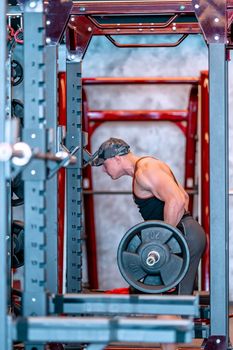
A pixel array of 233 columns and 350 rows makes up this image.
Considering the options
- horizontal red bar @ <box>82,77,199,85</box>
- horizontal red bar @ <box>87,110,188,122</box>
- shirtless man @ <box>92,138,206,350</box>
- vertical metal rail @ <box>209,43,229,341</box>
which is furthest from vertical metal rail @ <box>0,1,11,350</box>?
horizontal red bar @ <box>87,110,188,122</box>

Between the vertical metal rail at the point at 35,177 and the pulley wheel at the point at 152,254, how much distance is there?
3.58ft

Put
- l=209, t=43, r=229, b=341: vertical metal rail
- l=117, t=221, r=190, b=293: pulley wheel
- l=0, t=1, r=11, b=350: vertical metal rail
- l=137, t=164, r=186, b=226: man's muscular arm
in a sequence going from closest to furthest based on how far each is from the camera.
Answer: l=0, t=1, r=11, b=350: vertical metal rail < l=117, t=221, r=190, b=293: pulley wheel < l=209, t=43, r=229, b=341: vertical metal rail < l=137, t=164, r=186, b=226: man's muscular arm

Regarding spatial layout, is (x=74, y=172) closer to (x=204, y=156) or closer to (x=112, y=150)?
(x=112, y=150)

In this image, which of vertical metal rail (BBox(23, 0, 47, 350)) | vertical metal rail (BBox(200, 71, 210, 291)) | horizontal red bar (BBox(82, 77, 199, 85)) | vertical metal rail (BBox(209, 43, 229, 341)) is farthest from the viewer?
horizontal red bar (BBox(82, 77, 199, 85))

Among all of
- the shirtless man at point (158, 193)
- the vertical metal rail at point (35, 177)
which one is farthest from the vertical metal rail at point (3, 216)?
the shirtless man at point (158, 193)

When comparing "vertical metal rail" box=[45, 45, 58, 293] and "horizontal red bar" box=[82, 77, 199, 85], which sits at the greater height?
"horizontal red bar" box=[82, 77, 199, 85]

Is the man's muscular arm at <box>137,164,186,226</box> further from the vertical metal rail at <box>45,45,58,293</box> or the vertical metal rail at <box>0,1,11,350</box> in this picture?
the vertical metal rail at <box>0,1,11,350</box>

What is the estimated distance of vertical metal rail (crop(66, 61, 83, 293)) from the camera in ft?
17.3

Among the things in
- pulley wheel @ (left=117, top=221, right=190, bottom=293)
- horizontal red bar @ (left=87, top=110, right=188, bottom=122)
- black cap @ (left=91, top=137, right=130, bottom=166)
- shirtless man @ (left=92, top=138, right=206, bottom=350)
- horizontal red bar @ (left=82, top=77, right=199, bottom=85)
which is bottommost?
pulley wheel @ (left=117, top=221, right=190, bottom=293)

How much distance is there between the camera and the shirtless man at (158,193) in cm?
502

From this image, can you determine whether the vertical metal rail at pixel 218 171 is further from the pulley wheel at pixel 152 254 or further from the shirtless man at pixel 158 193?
the shirtless man at pixel 158 193

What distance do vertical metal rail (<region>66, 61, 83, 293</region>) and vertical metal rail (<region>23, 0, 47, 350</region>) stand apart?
83.6 inches

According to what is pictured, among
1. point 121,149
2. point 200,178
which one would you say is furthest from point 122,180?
point 121,149

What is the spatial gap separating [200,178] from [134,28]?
2029 mm
